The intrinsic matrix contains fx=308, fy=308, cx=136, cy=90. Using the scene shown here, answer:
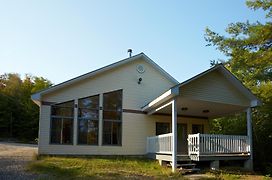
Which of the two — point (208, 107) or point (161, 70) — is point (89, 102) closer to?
point (161, 70)

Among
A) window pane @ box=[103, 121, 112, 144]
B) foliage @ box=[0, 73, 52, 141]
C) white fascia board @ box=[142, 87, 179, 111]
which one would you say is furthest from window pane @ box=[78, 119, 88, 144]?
foliage @ box=[0, 73, 52, 141]

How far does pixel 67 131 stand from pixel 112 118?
110 inches

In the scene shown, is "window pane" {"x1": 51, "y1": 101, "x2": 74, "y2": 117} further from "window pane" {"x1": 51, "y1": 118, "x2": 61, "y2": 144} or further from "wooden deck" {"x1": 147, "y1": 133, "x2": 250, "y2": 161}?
"wooden deck" {"x1": 147, "y1": 133, "x2": 250, "y2": 161}

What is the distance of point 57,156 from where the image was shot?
16562mm

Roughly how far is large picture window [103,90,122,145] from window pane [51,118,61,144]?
8.70 ft

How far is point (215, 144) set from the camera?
15.3 metres

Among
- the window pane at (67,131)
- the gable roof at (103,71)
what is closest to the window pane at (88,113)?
the window pane at (67,131)

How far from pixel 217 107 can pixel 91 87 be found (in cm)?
745

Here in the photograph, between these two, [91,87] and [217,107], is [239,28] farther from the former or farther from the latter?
[91,87]

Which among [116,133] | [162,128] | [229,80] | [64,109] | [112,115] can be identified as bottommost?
[116,133]

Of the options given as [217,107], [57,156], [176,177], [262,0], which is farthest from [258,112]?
[57,156]

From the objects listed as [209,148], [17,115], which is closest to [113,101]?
[209,148]

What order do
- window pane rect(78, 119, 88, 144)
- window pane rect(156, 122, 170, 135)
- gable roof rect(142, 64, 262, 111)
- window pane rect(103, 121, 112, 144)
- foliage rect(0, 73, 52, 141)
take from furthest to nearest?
foliage rect(0, 73, 52, 141), window pane rect(156, 122, 170, 135), window pane rect(103, 121, 112, 144), window pane rect(78, 119, 88, 144), gable roof rect(142, 64, 262, 111)

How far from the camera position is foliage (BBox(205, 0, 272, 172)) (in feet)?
50.3
